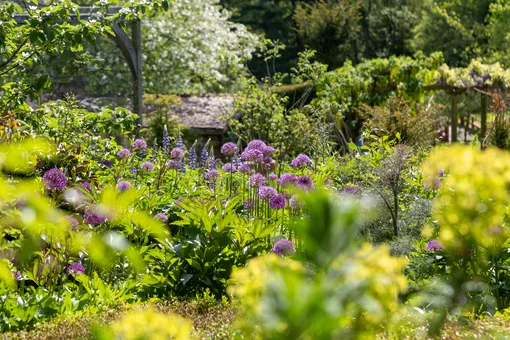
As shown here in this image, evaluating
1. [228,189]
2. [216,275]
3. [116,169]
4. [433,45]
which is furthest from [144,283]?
[433,45]

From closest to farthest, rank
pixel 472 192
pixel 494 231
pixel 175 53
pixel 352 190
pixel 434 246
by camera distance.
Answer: pixel 472 192 → pixel 494 231 → pixel 434 246 → pixel 352 190 → pixel 175 53

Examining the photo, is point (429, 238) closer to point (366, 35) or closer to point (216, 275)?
point (216, 275)

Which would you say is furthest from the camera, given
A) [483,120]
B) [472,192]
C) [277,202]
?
[483,120]

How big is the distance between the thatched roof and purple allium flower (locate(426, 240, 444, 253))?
7.49 meters

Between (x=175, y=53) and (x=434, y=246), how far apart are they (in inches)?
512

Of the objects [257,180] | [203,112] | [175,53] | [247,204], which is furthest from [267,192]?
[175,53]

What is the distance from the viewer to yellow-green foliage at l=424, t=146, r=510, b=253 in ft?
7.20

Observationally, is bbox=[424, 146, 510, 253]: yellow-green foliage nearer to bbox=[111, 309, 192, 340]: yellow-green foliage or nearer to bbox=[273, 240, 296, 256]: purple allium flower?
bbox=[273, 240, 296, 256]: purple allium flower

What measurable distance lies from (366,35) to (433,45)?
275cm

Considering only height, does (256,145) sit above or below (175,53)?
above

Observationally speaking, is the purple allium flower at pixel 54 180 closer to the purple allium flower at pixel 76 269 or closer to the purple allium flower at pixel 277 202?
the purple allium flower at pixel 76 269

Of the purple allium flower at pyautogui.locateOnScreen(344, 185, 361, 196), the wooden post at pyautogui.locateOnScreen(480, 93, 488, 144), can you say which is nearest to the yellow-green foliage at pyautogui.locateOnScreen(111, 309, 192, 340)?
the purple allium flower at pyautogui.locateOnScreen(344, 185, 361, 196)

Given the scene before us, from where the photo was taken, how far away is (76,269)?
388 centimetres

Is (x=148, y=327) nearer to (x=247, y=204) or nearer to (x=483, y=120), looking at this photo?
(x=247, y=204)
